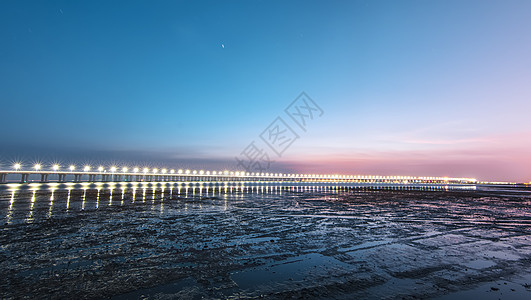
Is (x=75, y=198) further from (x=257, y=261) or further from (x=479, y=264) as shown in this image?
(x=479, y=264)

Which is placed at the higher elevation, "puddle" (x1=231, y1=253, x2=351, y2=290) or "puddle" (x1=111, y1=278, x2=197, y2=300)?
"puddle" (x1=111, y1=278, x2=197, y2=300)

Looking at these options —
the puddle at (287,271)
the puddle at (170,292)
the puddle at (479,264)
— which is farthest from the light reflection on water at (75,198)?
the puddle at (479,264)

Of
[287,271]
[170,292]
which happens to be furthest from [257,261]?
[170,292]

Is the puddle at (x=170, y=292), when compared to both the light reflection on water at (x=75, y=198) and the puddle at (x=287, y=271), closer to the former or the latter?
the puddle at (x=287, y=271)

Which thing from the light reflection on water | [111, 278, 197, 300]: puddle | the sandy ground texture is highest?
[111, 278, 197, 300]: puddle

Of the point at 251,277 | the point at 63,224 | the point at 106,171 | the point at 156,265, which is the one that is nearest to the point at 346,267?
the point at 251,277

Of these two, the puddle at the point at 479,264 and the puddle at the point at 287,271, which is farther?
the puddle at the point at 479,264

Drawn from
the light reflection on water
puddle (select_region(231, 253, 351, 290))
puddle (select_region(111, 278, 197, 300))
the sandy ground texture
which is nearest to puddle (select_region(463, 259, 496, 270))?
the sandy ground texture

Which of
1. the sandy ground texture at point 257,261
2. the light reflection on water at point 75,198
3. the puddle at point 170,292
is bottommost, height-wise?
the light reflection on water at point 75,198

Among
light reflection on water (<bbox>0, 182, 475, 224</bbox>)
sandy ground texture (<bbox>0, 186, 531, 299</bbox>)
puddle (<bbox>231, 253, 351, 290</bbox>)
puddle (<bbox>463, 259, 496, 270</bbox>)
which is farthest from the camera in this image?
light reflection on water (<bbox>0, 182, 475, 224</bbox>)

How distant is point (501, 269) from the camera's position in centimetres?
704

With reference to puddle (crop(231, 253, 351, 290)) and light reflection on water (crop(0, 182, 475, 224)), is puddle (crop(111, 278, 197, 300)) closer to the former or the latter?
puddle (crop(231, 253, 351, 290))

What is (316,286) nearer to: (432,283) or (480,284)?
(432,283)

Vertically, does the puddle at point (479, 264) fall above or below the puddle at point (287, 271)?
above
